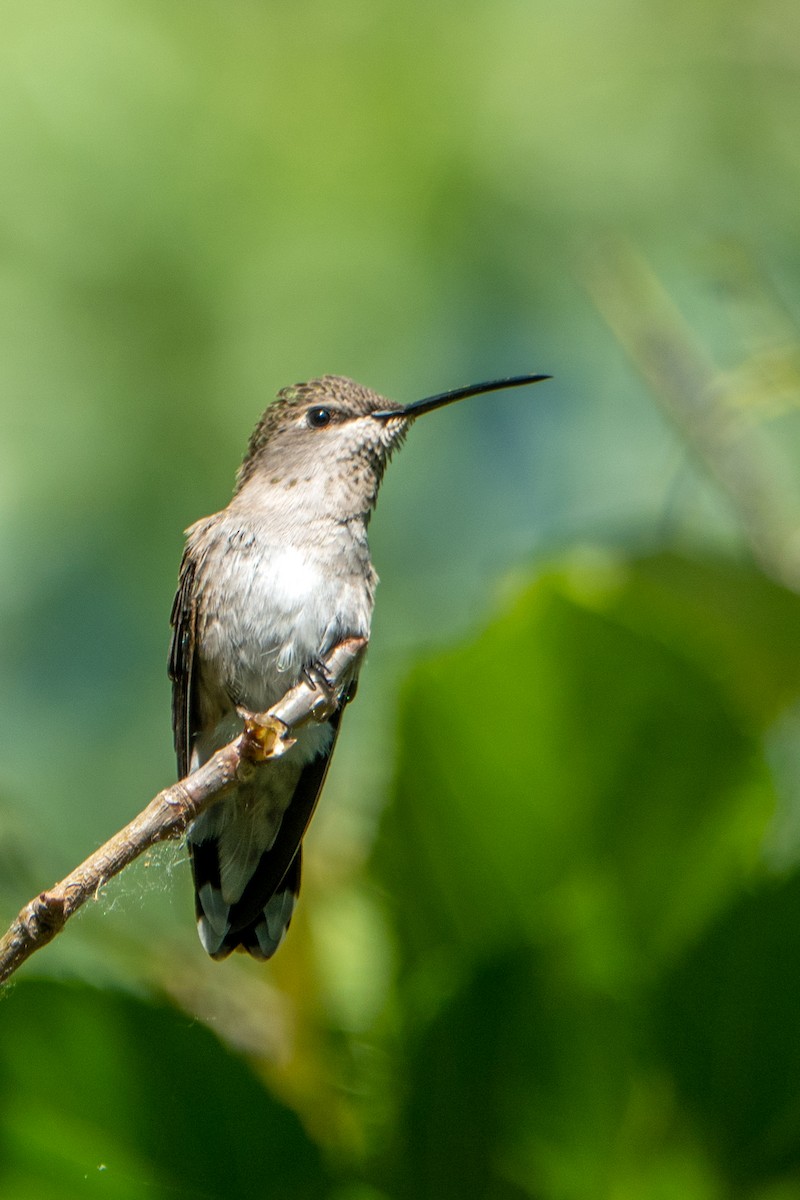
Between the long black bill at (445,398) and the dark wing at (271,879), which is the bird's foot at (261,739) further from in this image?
the long black bill at (445,398)

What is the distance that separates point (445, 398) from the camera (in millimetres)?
3453

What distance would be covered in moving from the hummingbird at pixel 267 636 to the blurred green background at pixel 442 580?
0.12 m

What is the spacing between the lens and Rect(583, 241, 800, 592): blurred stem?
311cm

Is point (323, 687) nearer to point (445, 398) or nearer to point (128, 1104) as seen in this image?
point (128, 1104)

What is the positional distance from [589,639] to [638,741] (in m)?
0.20

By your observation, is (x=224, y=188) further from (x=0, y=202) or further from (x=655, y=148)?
(x=655, y=148)

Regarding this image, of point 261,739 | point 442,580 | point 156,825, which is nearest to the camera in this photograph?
point 156,825

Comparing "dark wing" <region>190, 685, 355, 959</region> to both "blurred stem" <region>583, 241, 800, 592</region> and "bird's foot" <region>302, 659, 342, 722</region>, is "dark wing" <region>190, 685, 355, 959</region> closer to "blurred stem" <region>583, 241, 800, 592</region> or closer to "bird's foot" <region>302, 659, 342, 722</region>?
"bird's foot" <region>302, 659, 342, 722</region>

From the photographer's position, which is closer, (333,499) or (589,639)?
(589,639)

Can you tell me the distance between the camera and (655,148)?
6.86m

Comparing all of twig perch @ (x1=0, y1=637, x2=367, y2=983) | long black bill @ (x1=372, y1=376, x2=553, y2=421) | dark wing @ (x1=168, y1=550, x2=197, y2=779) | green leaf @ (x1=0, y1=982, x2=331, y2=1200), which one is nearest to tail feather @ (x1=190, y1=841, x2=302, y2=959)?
dark wing @ (x1=168, y1=550, x2=197, y2=779)

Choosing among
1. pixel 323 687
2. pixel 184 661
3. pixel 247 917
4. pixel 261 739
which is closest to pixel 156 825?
pixel 261 739

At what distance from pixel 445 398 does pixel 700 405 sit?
614 mm

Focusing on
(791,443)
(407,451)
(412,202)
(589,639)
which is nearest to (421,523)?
(407,451)
